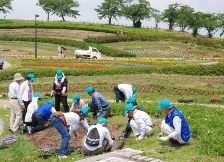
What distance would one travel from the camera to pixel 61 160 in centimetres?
1197

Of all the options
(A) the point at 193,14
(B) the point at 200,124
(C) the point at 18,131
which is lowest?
(C) the point at 18,131

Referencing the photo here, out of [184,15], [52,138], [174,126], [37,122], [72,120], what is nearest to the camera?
[174,126]

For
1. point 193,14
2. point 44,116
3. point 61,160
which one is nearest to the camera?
point 61,160

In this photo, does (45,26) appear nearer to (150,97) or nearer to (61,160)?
(150,97)

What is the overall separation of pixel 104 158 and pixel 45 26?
64.6 meters

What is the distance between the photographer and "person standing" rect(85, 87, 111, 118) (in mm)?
16641

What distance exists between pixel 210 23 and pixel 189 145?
3201 inches

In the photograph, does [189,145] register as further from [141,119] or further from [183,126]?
[141,119]

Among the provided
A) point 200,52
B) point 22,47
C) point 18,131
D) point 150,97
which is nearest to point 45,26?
point 22,47

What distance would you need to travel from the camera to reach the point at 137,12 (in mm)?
93500

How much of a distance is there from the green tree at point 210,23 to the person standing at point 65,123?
264 ft

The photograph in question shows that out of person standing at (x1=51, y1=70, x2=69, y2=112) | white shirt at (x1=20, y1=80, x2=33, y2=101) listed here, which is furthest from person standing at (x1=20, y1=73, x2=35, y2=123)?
person standing at (x1=51, y1=70, x2=69, y2=112)

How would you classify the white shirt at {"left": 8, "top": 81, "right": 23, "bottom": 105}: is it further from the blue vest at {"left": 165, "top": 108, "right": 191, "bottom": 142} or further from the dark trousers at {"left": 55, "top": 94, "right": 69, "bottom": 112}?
the blue vest at {"left": 165, "top": 108, "right": 191, "bottom": 142}

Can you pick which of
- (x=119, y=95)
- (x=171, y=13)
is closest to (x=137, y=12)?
(x=171, y=13)
